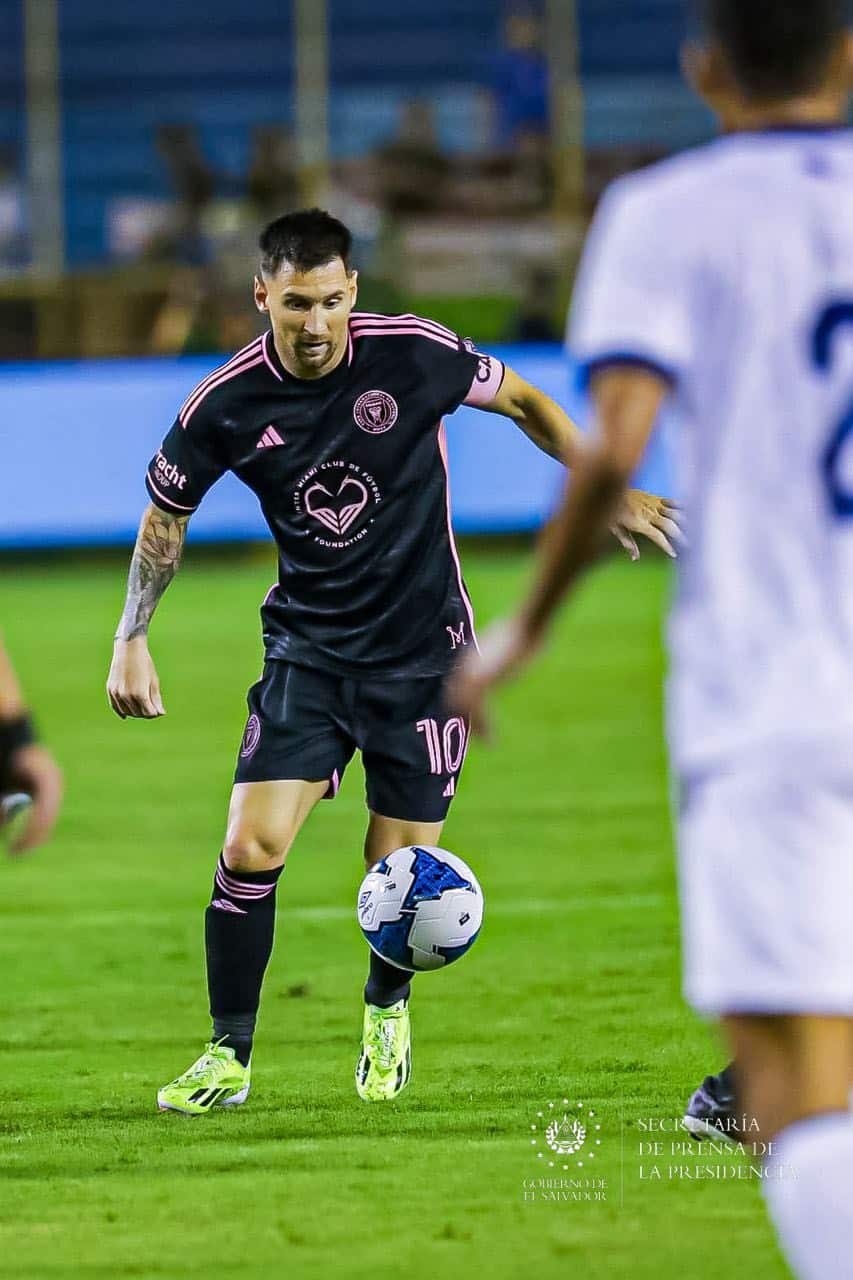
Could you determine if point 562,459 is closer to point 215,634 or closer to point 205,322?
point 215,634

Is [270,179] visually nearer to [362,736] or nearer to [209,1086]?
[362,736]

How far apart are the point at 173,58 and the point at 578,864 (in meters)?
16.3

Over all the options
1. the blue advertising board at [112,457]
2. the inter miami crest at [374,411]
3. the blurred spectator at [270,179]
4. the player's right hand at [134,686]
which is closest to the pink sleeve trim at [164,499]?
the player's right hand at [134,686]

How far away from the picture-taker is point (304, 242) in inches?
199

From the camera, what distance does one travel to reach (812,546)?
260cm

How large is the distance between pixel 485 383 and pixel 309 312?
0.49 meters

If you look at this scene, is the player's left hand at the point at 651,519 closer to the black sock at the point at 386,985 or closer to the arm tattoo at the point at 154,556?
the arm tattoo at the point at 154,556

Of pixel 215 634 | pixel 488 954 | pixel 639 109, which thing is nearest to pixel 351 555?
pixel 488 954

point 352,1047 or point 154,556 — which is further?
point 352,1047

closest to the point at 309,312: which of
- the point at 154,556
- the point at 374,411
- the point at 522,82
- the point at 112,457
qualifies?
the point at 374,411

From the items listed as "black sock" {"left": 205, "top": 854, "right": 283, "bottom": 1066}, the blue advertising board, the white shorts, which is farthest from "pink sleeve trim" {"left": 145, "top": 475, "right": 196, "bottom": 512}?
the blue advertising board

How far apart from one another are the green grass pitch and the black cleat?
9 cm

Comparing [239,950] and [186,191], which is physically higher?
[239,950]

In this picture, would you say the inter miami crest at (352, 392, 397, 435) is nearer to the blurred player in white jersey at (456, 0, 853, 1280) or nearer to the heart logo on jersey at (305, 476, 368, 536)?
the heart logo on jersey at (305, 476, 368, 536)
